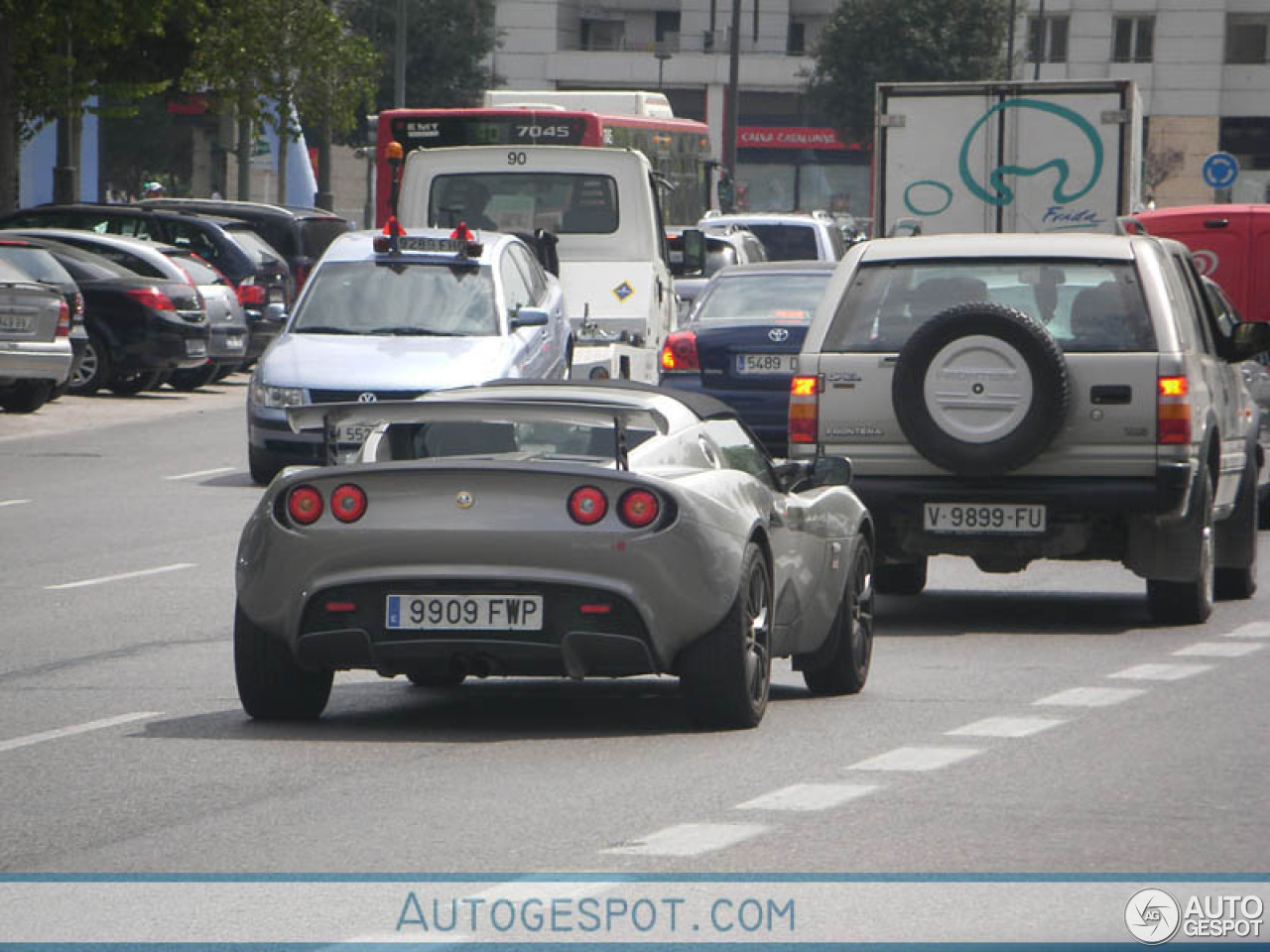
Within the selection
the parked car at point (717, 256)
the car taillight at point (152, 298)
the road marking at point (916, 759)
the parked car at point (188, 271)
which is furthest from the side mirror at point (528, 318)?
the road marking at point (916, 759)

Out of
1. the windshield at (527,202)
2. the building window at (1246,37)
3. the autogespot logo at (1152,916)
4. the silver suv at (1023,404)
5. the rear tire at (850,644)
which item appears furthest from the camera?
the building window at (1246,37)

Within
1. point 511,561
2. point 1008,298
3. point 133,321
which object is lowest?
point 133,321

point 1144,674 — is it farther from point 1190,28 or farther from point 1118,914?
point 1190,28

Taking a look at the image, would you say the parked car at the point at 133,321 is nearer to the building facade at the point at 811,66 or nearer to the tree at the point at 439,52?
the tree at the point at 439,52

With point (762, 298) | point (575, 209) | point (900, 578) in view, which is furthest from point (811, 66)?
point (900, 578)

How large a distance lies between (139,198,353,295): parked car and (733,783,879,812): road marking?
86.5 ft

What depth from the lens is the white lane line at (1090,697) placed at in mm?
10328

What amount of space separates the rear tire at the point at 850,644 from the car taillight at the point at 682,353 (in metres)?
10.7

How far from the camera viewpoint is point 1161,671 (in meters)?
11.4

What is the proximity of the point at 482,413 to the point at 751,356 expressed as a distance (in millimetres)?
12412

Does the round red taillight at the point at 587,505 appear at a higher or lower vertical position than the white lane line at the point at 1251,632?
higher

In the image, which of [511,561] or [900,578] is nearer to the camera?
[511,561]

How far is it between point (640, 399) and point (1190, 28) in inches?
3489

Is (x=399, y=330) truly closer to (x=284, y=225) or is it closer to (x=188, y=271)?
(x=188, y=271)
